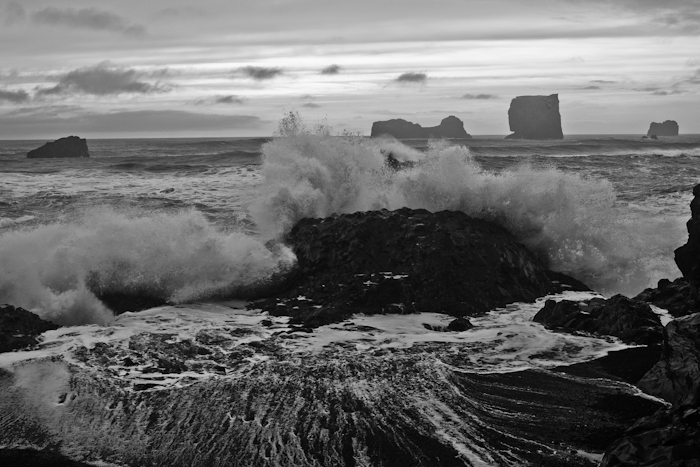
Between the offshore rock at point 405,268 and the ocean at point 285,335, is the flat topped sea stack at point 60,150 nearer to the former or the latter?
the ocean at point 285,335

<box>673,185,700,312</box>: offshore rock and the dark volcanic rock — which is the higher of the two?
<box>673,185,700,312</box>: offshore rock

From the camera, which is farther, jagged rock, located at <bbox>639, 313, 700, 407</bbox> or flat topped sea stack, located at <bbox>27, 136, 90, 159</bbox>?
flat topped sea stack, located at <bbox>27, 136, 90, 159</bbox>

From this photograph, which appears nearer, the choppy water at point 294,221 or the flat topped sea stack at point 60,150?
the choppy water at point 294,221

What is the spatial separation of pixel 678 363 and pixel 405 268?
4224 millimetres

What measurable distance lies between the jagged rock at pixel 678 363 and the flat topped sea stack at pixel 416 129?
8745 centimetres

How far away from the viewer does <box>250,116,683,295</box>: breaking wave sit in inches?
433

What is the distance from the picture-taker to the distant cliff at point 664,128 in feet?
466

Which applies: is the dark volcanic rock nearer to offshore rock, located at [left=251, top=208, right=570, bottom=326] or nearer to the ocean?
the ocean

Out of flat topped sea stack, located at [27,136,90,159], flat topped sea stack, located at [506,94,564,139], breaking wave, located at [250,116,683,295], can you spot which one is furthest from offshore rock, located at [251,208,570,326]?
flat topped sea stack, located at [506,94,564,139]

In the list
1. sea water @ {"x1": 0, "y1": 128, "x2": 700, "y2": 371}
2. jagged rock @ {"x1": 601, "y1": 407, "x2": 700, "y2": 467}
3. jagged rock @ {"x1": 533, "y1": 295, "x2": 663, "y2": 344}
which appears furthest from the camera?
sea water @ {"x1": 0, "y1": 128, "x2": 700, "y2": 371}

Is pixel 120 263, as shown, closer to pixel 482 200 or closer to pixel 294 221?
pixel 294 221

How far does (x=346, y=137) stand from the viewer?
13141 mm

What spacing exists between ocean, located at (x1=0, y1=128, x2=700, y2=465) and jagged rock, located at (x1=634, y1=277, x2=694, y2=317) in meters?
0.90

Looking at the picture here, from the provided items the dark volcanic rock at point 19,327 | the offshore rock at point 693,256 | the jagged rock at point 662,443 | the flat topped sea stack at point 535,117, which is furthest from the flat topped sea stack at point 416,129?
the jagged rock at point 662,443
